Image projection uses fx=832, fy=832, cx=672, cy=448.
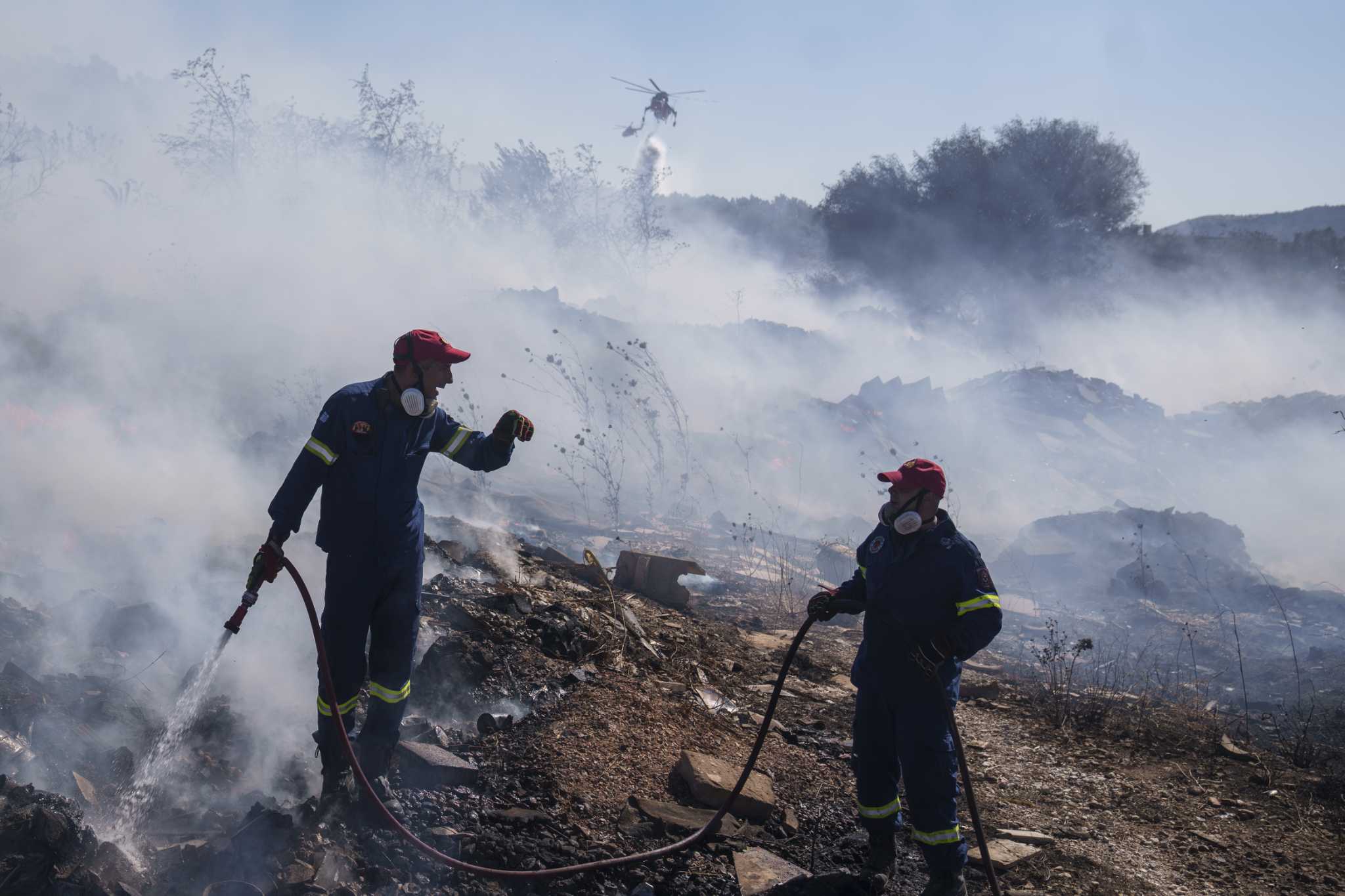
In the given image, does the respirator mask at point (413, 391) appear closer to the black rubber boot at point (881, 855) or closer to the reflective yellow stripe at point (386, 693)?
the reflective yellow stripe at point (386, 693)

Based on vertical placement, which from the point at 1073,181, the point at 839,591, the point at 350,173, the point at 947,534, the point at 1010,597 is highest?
the point at 1073,181

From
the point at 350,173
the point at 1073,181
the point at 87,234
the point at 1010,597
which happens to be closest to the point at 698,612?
the point at 1010,597

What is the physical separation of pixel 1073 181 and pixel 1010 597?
20.9 metres

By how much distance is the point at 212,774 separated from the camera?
373cm

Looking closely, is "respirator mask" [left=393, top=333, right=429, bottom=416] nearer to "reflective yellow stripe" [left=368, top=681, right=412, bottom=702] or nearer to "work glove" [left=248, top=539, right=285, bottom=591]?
"work glove" [left=248, top=539, right=285, bottom=591]

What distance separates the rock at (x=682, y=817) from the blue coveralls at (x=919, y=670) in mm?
655

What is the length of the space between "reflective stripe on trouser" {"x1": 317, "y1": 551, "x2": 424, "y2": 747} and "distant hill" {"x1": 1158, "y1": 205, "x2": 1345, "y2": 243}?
1620 inches

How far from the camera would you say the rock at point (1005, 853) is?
3812 mm

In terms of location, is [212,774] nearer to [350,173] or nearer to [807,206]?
[350,173]

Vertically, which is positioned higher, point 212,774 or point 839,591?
point 839,591

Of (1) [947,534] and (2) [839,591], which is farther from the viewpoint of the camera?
(2) [839,591]

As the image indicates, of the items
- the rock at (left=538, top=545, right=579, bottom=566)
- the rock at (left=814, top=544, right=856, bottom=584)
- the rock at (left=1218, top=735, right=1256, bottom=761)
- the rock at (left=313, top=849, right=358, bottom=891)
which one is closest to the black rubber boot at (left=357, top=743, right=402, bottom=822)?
the rock at (left=313, top=849, right=358, bottom=891)

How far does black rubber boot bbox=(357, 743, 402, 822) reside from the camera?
3.45 metres

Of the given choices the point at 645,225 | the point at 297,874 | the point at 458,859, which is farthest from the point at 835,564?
the point at 645,225
